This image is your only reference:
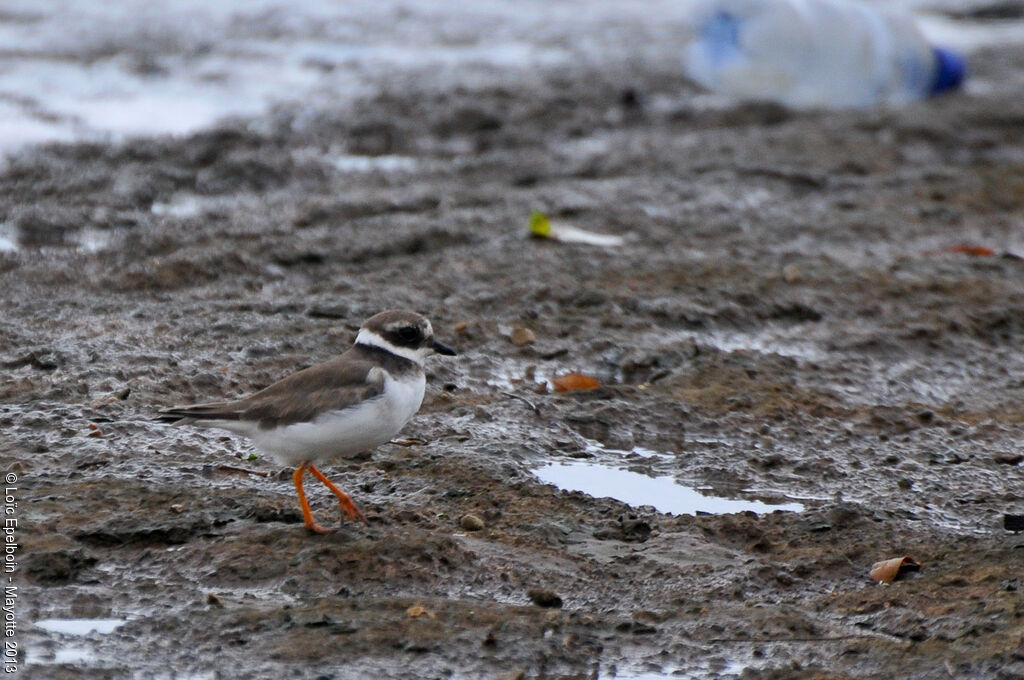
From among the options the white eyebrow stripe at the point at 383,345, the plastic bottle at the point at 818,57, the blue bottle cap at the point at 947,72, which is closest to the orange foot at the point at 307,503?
the white eyebrow stripe at the point at 383,345

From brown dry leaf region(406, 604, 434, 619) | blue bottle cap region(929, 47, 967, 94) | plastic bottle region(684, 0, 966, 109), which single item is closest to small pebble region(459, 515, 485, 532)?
brown dry leaf region(406, 604, 434, 619)

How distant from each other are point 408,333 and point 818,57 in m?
8.60

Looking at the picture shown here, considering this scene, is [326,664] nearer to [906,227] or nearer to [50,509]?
[50,509]

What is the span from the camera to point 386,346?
16.8 feet

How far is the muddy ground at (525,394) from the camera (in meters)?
4.15

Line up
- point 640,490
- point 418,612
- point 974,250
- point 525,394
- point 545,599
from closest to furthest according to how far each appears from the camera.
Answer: point 418,612
point 545,599
point 640,490
point 525,394
point 974,250

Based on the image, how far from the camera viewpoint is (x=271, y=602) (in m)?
4.21

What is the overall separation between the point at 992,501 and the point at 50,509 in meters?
3.63

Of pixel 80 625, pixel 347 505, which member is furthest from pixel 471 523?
pixel 80 625

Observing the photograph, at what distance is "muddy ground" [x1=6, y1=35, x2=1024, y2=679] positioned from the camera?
13.6 feet

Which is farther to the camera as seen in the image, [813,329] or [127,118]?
[127,118]

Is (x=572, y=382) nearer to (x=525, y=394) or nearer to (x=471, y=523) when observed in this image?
(x=525, y=394)

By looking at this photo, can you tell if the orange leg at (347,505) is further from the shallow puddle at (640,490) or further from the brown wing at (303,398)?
the shallow puddle at (640,490)

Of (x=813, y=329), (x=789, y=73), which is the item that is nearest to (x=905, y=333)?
(x=813, y=329)
